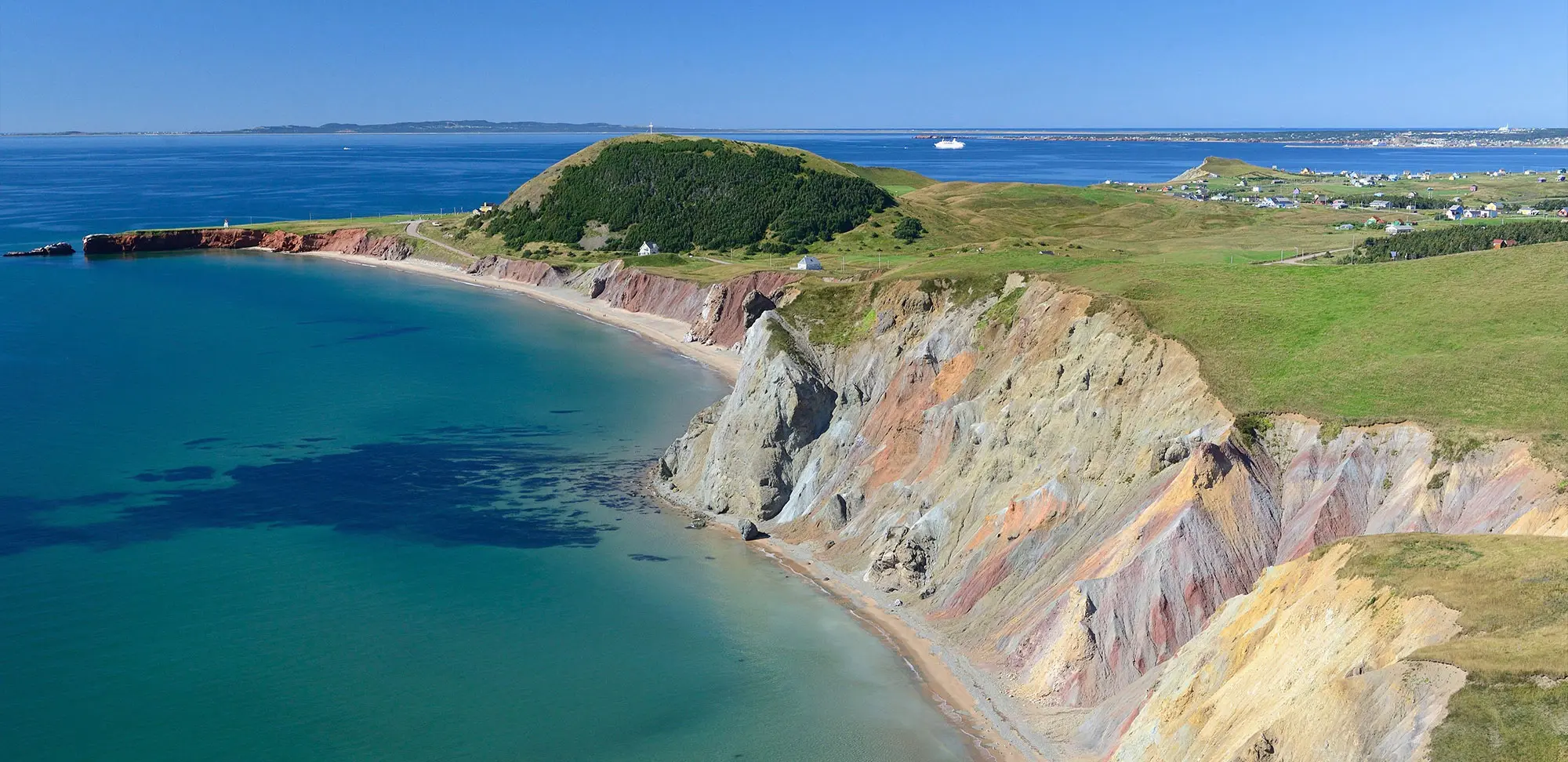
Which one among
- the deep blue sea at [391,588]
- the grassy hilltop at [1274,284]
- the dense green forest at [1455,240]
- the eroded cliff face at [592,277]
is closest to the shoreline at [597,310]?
the eroded cliff face at [592,277]

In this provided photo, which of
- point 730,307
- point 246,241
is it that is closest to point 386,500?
point 730,307

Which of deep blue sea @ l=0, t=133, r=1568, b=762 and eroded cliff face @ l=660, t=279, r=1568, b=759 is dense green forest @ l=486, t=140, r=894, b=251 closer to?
deep blue sea @ l=0, t=133, r=1568, b=762

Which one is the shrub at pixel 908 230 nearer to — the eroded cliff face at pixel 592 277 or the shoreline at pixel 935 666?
the eroded cliff face at pixel 592 277

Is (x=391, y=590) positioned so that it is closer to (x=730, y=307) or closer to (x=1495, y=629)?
(x=1495, y=629)

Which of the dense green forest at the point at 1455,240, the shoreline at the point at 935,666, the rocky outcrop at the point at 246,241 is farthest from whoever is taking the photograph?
the rocky outcrop at the point at 246,241

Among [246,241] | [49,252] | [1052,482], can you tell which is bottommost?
[1052,482]

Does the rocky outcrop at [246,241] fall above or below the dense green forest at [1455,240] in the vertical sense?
below

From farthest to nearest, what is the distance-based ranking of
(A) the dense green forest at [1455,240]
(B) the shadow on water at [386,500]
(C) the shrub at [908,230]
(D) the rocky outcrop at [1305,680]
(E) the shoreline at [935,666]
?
(C) the shrub at [908,230] < (A) the dense green forest at [1455,240] < (B) the shadow on water at [386,500] < (E) the shoreline at [935,666] < (D) the rocky outcrop at [1305,680]
